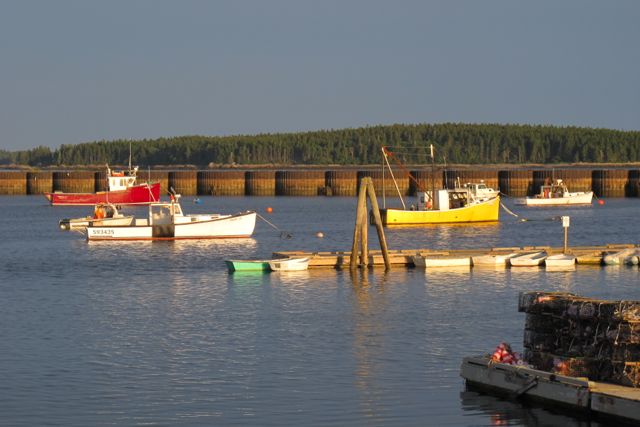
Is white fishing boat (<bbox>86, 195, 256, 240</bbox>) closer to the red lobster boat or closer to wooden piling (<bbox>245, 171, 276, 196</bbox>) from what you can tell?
Answer: the red lobster boat

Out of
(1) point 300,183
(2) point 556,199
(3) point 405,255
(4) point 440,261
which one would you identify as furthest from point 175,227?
(1) point 300,183

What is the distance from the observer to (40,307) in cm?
4738

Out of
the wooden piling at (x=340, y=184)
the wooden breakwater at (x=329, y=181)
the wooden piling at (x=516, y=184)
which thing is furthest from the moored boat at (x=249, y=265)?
the wooden piling at (x=340, y=184)

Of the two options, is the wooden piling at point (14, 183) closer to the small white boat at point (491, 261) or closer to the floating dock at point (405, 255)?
the floating dock at point (405, 255)

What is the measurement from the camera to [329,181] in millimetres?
157000

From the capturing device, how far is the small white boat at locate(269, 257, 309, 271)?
5622 cm

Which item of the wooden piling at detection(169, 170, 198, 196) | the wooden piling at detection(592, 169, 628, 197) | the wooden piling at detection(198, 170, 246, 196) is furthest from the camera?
the wooden piling at detection(169, 170, 198, 196)

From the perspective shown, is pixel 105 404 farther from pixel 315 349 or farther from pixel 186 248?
pixel 186 248

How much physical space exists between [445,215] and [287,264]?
37.7 metres

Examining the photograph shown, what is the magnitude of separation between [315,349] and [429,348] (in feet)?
10.0

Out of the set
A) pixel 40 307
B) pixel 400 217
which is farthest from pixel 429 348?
pixel 400 217

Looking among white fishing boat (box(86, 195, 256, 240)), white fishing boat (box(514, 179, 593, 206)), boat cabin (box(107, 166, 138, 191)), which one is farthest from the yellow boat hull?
boat cabin (box(107, 166, 138, 191))

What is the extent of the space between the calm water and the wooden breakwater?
79.1 m

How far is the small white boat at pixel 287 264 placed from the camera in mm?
56219
